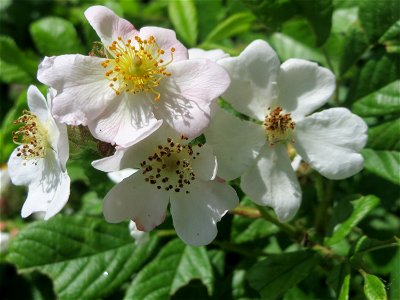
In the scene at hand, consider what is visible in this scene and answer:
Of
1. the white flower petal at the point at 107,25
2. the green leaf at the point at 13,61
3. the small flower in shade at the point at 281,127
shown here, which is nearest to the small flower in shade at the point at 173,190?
the small flower in shade at the point at 281,127

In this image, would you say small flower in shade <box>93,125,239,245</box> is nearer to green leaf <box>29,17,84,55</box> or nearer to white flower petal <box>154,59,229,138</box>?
white flower petal <box>154,59,229,138</box>

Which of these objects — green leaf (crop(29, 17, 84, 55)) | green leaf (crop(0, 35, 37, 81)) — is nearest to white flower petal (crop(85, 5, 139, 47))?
green leaf (crop(29, 17, 84, 55))

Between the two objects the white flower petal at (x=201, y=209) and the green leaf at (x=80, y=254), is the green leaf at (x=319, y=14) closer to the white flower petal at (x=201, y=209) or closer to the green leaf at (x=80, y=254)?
the white flower petal at (x=201, y=209)

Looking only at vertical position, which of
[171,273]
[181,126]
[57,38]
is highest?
[181,126]

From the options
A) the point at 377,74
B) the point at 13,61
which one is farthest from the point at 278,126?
the point at 13,61

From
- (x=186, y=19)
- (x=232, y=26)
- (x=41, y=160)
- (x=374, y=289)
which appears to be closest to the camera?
(x=374, y=289)

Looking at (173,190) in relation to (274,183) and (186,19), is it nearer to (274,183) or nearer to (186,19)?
(274,183)

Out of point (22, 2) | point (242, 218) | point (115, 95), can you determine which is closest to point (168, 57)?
point (115, 95)
